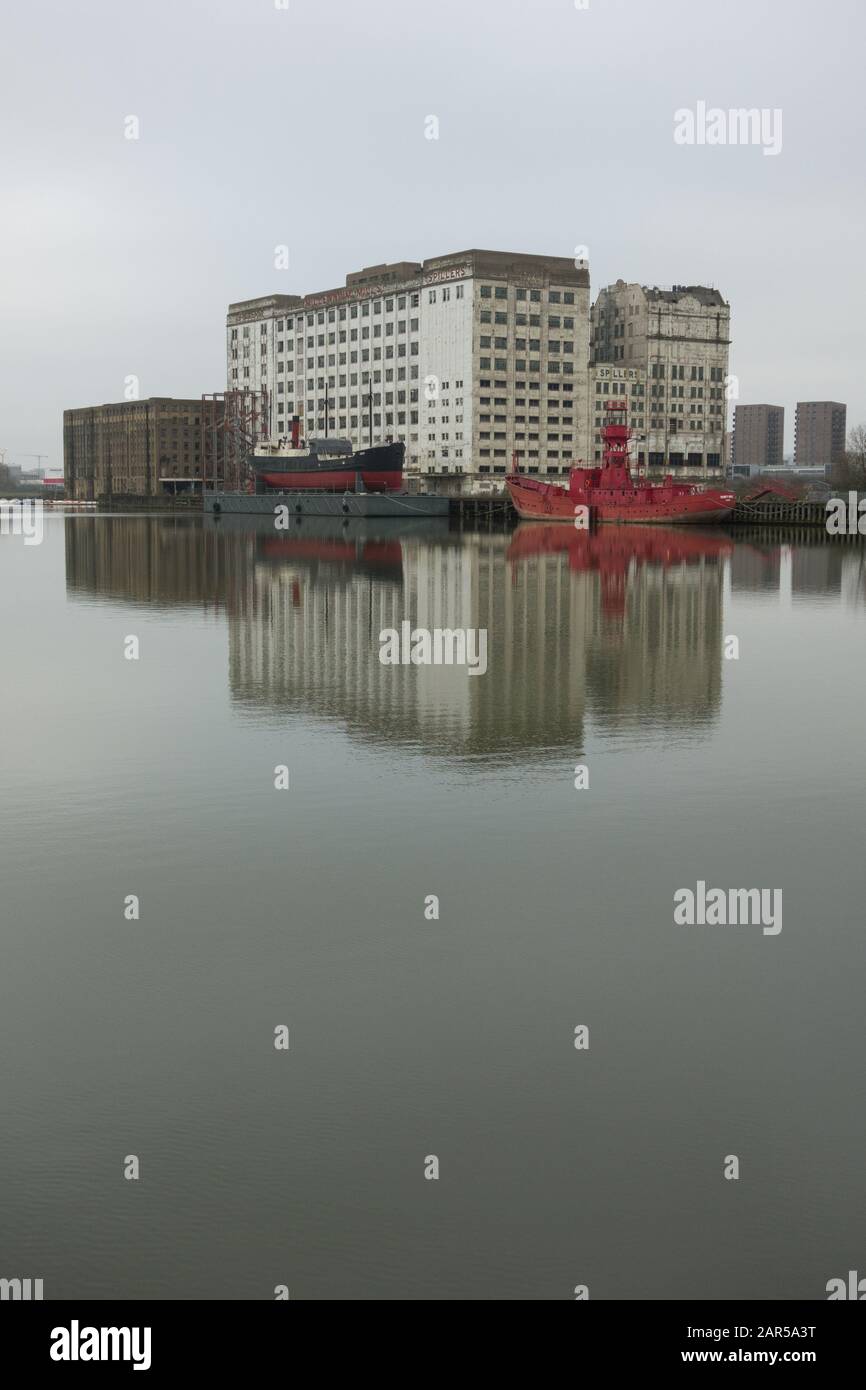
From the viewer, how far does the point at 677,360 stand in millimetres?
172000

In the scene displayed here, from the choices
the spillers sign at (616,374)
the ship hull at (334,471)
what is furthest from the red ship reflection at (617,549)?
the spillers sign at (616,374)

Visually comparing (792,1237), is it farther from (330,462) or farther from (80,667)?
(330,462)

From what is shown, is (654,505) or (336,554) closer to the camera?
(336,554)

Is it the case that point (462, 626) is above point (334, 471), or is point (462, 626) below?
below

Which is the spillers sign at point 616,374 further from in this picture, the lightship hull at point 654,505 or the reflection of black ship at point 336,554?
the reflection of black ship at point 336,554

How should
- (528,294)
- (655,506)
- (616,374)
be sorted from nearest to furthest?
(655,506) < (528,294) < (616,374)

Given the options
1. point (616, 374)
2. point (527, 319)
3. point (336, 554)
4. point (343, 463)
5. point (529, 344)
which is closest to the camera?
point (336, 554)

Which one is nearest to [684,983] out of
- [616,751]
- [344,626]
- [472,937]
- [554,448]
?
[472,937]

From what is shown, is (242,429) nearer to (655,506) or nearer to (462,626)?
(655,506)

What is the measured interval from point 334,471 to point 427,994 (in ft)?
390

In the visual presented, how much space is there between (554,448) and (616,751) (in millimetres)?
148143

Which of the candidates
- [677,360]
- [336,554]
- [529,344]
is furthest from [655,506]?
[677,360]

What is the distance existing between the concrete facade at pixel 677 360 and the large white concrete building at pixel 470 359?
12.1 m

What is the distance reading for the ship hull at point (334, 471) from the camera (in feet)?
401
